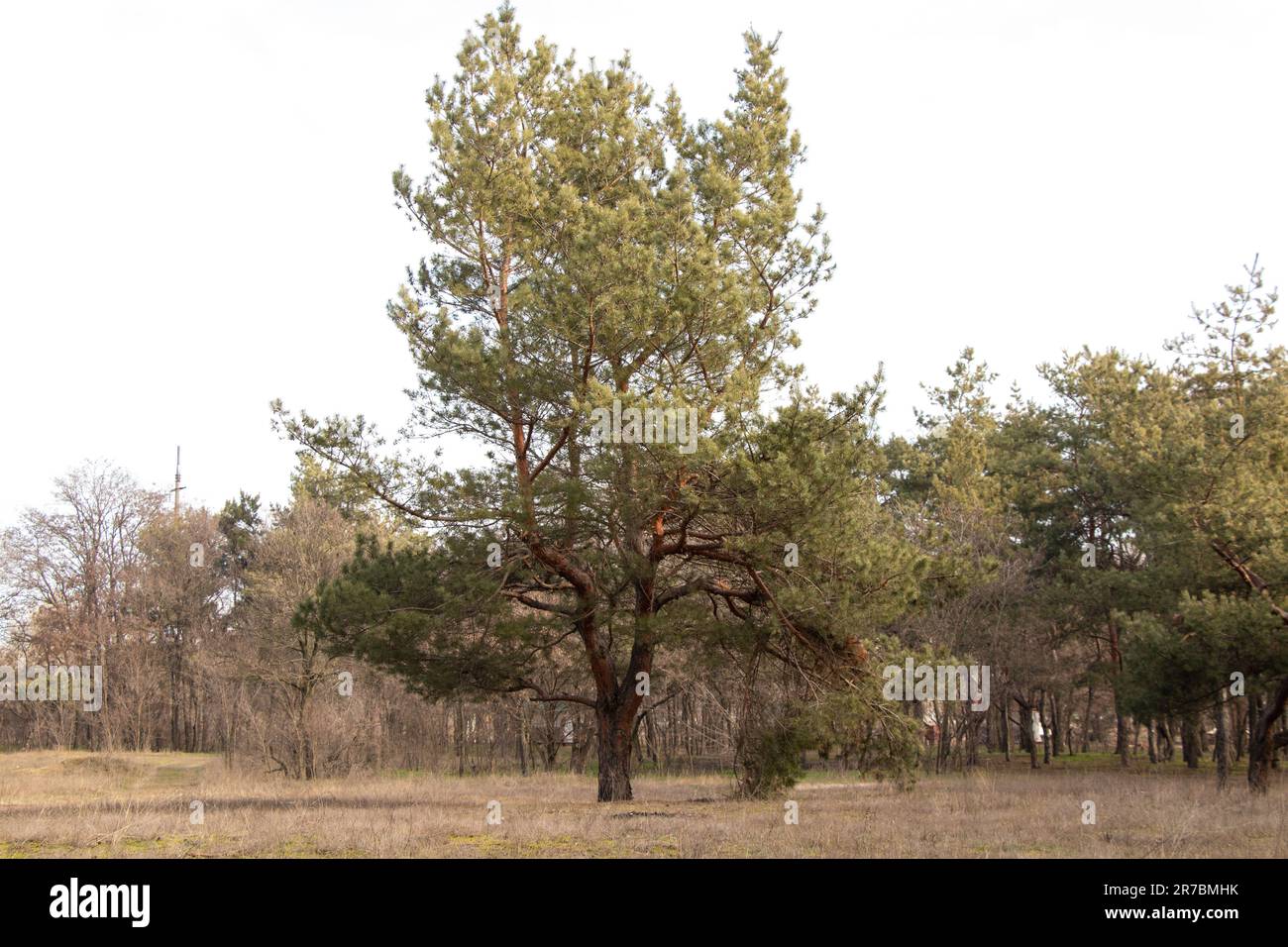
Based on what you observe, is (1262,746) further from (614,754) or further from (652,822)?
(652,822)

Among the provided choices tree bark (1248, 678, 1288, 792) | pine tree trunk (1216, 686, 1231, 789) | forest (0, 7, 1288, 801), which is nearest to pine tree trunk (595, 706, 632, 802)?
forest (0, 7, 1288, 801)

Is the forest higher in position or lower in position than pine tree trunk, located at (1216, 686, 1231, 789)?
A: higher

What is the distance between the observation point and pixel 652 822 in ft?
51.9

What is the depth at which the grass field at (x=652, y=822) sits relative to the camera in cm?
1191

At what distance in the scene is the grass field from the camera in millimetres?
11914

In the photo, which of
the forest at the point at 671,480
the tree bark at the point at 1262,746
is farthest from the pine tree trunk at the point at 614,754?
the tree bark at the point at 1262,746

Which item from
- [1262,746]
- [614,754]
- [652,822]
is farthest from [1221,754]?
[652,822]

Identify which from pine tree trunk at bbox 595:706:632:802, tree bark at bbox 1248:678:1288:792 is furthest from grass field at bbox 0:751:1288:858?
tree bark at bbox 1248:678:1288:792

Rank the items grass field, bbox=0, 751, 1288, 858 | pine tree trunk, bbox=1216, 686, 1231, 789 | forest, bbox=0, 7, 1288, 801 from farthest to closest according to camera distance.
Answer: pine tree trunk, bbox=1216, 686, 1231, 789, forest, bbox=0, 7, 1288, 801, grass field, bbox=0, 751, 1288, 858

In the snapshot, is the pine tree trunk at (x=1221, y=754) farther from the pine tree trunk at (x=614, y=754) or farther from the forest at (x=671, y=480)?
the pine tree trunk at (x=614, y=754)

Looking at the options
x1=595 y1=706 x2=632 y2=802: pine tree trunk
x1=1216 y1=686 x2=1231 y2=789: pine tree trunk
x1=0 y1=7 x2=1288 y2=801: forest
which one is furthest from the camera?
x1=1216 y1=686 x2=1231 y2=789: pine tree trunk

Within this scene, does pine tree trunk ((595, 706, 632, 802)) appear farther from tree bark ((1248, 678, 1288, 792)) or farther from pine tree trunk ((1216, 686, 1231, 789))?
pine tree trunk ((1216, 686, 1231, 789))

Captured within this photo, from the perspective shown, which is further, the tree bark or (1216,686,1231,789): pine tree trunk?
(1216,686,1231,789): pine tree trunk
